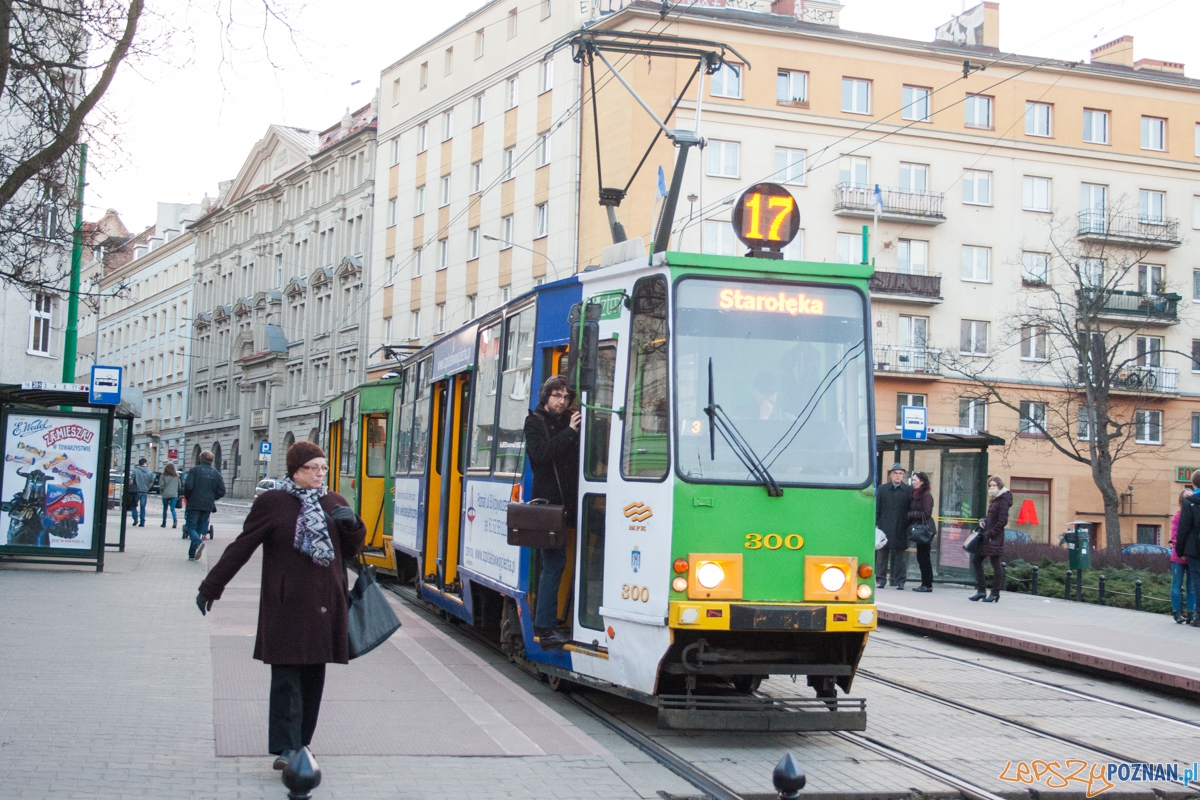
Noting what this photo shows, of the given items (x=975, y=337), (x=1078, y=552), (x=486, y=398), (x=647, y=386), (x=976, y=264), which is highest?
(x=976, y=264)

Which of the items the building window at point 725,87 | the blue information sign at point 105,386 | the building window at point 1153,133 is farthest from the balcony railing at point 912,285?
the blue information sign at point 105,386

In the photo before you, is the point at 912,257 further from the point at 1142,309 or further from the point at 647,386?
the point at 647,386

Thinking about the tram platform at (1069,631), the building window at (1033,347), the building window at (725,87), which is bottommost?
the tram platform at (1069,631)

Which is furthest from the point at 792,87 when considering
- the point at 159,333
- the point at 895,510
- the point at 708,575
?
the point at 159,333

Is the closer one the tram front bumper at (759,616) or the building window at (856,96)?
the tram front bumper at (759,616)

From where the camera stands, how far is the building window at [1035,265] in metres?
47.8

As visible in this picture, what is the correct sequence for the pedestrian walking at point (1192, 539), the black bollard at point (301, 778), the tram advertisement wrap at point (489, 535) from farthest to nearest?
the pedestrian walking at point (1192, 539) < the tram advertisement wrap at point (489, 535) < the black bollard at point (301, 778)

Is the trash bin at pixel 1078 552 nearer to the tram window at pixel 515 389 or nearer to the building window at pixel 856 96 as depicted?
the tram window at pixel 515 389

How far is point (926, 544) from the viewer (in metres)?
20.1

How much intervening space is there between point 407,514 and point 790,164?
32.2 m

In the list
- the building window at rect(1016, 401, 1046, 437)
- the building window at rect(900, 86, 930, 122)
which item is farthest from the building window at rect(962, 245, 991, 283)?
the building window at rect(900, 86, 930, 122)

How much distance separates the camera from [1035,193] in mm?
48688

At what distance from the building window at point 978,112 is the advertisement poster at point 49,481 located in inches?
1463

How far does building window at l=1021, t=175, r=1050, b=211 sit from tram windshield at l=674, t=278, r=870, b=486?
42739 mm
